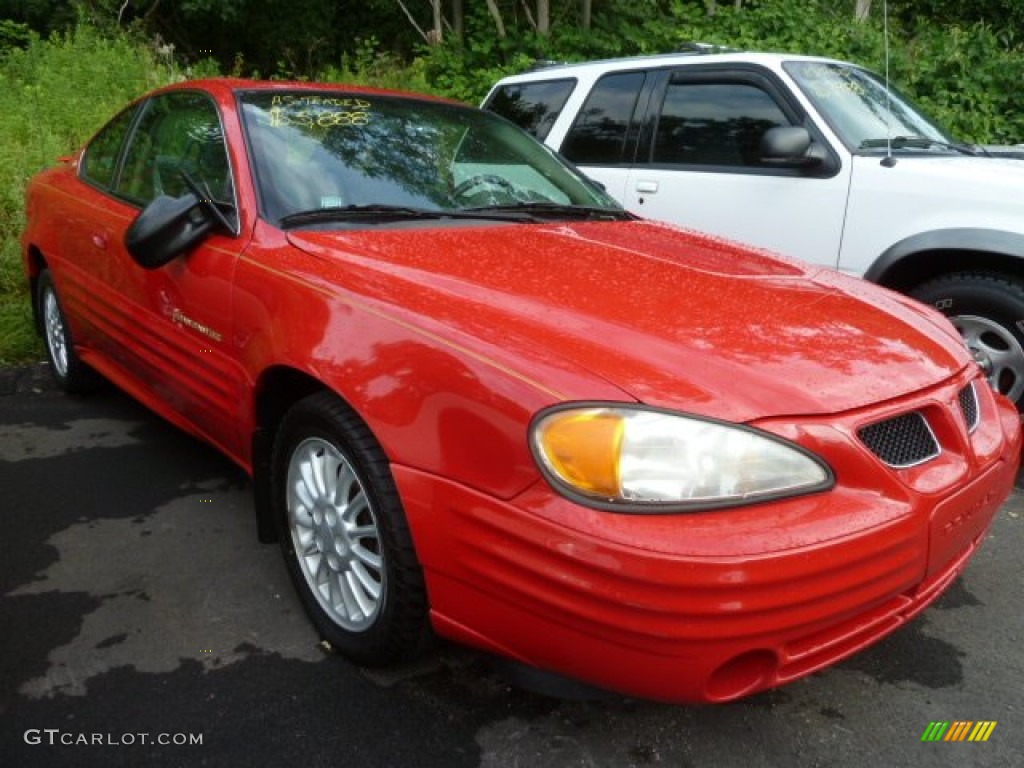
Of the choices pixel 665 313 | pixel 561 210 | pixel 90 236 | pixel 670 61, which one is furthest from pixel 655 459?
pixel 670 61

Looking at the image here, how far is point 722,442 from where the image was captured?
5.66ft

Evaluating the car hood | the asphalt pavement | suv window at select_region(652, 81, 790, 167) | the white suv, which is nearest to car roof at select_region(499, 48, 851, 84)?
the white suv

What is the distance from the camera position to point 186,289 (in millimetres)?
2889

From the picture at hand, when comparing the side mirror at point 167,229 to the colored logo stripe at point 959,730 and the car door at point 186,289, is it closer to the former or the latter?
the car door at point 186,289

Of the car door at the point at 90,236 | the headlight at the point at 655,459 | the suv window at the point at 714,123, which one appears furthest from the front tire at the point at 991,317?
the car door at the point at 90,236

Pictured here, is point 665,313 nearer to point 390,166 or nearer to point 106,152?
point 390,166

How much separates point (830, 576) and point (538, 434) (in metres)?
0.63

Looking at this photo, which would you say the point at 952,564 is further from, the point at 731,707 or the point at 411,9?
the point at 411,9

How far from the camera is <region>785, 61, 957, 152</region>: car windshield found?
4324 mm

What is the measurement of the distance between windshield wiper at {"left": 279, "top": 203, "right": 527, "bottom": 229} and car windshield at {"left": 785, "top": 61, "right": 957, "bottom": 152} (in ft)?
7.51

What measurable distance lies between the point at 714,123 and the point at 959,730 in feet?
11.2

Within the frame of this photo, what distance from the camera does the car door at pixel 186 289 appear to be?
107 inches

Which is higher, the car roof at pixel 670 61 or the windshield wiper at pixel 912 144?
the car roof at pixel 670 61

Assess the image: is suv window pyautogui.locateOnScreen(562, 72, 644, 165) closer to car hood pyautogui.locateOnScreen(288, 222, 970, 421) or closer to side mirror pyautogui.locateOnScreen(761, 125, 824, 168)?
side mirror pyautogui.locateOnScreen(761, 125, 824, 168)
